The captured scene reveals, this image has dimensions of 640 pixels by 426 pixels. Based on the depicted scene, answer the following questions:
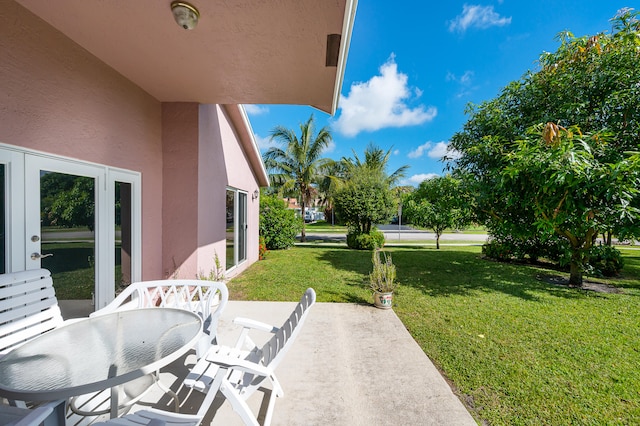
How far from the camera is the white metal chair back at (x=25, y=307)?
7.22 feet

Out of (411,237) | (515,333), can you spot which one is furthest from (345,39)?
(411,237)

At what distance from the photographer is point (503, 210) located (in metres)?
7.79

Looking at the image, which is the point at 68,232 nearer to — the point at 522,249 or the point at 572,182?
the point at 572,182

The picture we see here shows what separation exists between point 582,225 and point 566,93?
3756mm

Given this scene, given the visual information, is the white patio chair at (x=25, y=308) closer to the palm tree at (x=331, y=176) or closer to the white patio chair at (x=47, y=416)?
the white patio chair at (x=47, y=416)

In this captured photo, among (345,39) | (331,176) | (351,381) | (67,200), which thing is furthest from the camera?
(331,176)

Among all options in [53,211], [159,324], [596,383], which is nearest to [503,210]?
[596,383]

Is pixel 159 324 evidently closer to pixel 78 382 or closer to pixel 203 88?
pixel 78 382

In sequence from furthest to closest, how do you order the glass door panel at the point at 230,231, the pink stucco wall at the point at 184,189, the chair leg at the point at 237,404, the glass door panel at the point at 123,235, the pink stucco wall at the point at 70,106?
the glass door panel at the point at 230,231, the pink stucco wall at the point at 184,189, the glass door panel at the point at 123,235, the pink stucco wall at the point at 70,106, the chair leg at the point at 237,404

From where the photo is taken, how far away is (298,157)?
1853cm

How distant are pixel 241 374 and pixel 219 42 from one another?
388cm

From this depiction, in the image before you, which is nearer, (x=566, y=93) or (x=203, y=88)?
(x=203, y=88)

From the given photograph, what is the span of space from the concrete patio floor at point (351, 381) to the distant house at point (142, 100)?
5.08 feet

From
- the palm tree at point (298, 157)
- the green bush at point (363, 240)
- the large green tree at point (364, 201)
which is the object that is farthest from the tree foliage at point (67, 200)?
the palm tree at point (298, 157)
